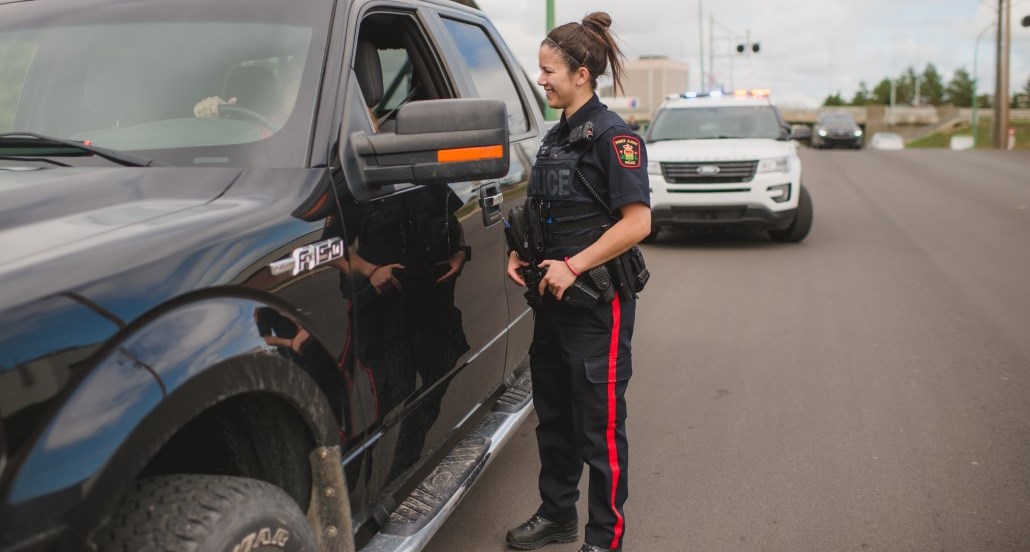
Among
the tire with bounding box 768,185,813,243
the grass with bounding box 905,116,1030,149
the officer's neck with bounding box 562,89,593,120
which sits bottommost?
the grass with bounding box 905,116,1030,149

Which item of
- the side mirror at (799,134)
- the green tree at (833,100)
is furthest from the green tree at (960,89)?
the side mirror at (799,134)

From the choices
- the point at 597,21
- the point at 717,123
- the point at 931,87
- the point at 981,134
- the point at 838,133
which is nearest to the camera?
the point at 597,21

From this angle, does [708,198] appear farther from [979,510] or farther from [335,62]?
[335,62]

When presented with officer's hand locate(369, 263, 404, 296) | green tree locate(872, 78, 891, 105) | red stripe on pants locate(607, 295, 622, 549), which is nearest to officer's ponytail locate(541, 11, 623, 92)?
red stripe on pants locate(607, 295, 622, 549)

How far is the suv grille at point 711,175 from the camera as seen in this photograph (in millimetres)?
10141

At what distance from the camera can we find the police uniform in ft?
9.50

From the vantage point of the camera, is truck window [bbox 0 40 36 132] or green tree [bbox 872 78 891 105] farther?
green tree [bbox 872 78 891 105]

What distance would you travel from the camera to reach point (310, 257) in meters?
2.10

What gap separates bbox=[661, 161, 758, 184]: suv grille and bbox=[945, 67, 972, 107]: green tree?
129884 millimetres

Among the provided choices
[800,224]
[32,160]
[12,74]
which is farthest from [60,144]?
[800,224]

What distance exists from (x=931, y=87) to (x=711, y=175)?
143524mm

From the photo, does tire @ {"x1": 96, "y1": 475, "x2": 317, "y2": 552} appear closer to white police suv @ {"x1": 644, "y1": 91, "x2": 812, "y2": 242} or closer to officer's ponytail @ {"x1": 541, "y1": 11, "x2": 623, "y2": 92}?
officer's ponytail @ {"x1": 541, "y1": 11, "x2": 623, "y2": 92}

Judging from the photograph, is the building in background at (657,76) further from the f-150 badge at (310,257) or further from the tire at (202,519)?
the tire at (202,519)

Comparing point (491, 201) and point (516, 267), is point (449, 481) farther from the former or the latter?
point (491, 201)
